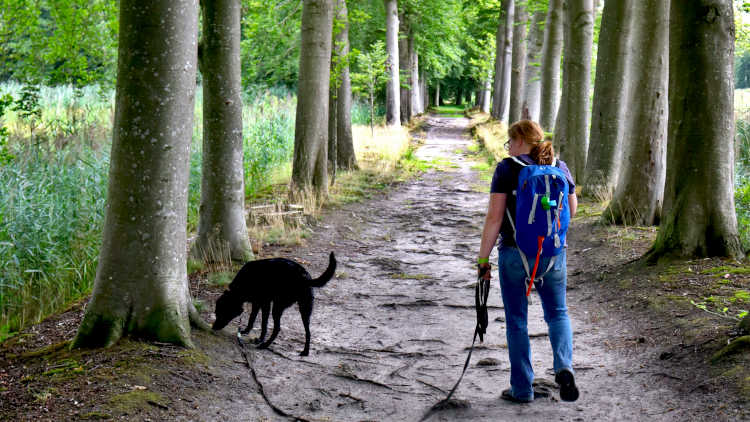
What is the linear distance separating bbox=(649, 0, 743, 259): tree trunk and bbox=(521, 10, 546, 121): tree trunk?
16.4 meters

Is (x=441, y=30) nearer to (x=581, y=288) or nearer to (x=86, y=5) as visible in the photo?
(x=86, y=5)

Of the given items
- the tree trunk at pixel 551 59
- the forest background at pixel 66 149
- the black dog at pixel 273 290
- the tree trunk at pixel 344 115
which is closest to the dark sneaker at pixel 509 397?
the black dog at pixel 273 290

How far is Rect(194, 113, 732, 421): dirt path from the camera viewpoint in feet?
14.8

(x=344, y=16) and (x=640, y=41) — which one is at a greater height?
(x=344, y=16)

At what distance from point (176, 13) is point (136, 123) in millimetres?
867

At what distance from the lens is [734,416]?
4.02 m

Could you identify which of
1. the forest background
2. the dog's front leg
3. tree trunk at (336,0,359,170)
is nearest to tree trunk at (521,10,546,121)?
the forest background

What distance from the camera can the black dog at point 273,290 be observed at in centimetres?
524

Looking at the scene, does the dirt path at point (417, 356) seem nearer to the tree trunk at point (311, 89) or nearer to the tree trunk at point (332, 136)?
the tree trunk at point (311, 89)

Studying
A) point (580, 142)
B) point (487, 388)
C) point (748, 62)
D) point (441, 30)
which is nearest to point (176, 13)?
point (487, 388)

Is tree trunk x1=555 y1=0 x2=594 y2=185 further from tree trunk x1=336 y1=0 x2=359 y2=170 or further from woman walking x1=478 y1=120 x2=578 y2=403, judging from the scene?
woman walking x1=478 y1=120 x2=578 y2=403

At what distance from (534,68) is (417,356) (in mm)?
20804

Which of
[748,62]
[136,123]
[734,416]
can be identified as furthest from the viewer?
[748,62]

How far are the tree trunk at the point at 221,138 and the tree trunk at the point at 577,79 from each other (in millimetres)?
8555
